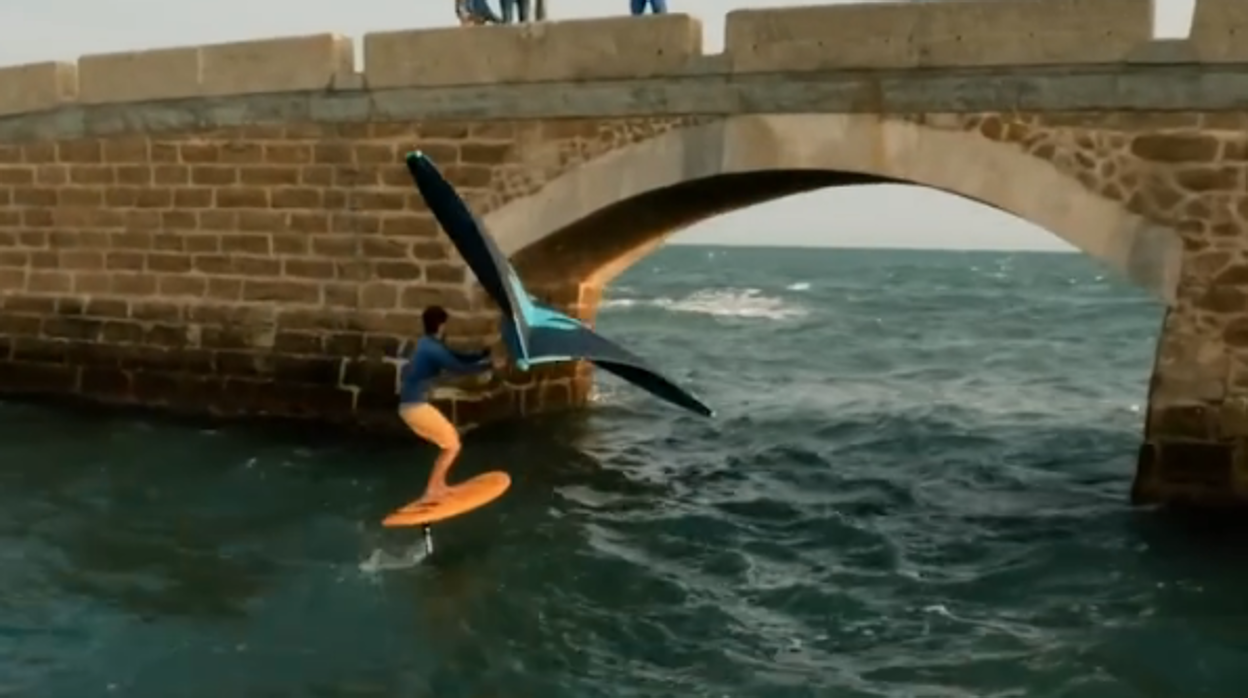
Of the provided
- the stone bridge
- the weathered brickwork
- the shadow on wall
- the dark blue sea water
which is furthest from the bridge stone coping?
the dark blue sea water

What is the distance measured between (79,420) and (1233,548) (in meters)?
9.45

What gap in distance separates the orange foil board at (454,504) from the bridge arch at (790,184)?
2629 mm

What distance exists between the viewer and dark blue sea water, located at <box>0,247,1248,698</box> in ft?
22.4

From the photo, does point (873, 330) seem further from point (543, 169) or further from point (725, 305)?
point (543, 169)

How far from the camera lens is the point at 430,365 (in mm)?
8477

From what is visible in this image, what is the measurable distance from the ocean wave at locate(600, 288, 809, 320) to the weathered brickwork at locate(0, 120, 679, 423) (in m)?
19.7

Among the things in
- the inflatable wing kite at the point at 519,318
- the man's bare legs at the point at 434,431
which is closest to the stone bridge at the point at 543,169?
the man's bare legs at the point at 434,431

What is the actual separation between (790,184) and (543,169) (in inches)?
79.6

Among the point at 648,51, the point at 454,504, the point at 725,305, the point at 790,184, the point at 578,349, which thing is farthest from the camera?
the point at 725,305

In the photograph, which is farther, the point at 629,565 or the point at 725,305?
the point at 725,305

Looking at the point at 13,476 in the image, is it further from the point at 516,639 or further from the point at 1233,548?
the point at 1233,548

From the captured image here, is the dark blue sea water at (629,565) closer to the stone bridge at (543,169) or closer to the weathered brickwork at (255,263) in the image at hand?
the weathered brickwork at (255,263)

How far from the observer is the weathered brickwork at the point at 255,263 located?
11.5 m

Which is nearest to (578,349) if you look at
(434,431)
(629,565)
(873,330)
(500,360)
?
(434,431)
